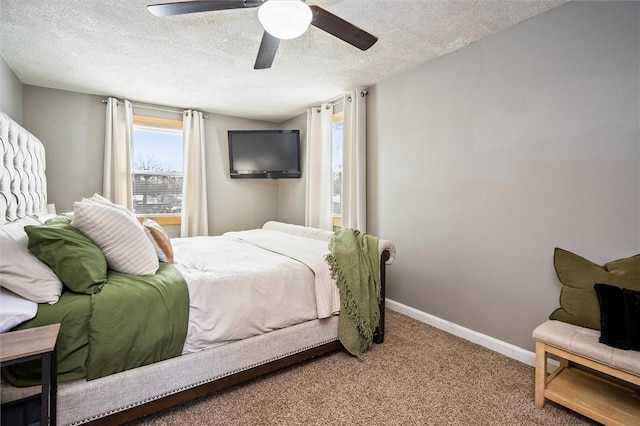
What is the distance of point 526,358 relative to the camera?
2.17 meters

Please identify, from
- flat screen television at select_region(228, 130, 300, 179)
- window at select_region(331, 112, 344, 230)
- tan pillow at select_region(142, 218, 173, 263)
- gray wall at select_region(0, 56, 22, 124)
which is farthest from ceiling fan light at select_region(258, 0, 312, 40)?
flat screen television at select_region(228, 130, 300, 179)

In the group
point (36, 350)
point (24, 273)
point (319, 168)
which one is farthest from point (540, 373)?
point (319, 168)

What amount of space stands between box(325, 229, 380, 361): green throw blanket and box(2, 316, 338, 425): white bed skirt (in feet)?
0.58

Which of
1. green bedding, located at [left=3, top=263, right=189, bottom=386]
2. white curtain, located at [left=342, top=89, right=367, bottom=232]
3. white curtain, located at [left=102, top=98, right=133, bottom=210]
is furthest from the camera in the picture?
white curtain, located at [left=102, top=98, right=133, bottom=210]

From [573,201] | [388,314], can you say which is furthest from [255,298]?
[573,201]

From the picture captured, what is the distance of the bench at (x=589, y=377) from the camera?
4.70ft

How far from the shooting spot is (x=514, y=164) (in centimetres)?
224

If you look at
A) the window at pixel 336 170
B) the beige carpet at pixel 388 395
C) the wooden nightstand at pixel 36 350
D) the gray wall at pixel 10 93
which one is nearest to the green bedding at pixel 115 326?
the wooden nightstand at pixel 36 350

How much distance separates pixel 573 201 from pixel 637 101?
24.3 inches

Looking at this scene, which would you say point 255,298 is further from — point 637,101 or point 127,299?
point 637,101

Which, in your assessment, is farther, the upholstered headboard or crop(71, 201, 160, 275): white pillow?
the upholstered headboard

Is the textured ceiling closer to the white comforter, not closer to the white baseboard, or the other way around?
the white comforter

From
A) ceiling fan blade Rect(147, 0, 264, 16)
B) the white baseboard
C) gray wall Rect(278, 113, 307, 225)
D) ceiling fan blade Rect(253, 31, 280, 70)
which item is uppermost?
ceiling fan blade Rect(147, 0, 264, 16)

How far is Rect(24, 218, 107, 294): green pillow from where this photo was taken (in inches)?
56.0
